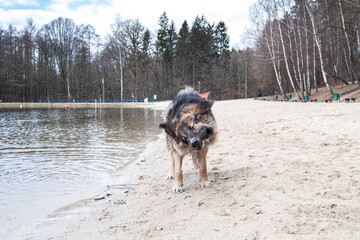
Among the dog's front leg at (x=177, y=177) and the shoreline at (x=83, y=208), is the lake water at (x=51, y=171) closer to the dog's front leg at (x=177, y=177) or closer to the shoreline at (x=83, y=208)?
the shoreline at (x=83, y=208)

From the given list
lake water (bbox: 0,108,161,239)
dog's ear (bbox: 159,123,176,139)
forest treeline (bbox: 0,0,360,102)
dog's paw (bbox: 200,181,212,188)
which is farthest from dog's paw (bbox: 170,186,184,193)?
forest treeline (bbox: 0,0,360,102)

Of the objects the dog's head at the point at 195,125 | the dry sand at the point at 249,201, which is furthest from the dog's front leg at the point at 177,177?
the dog's head at the point at 195,125

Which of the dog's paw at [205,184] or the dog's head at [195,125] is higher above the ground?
the dog's head at [195,125]

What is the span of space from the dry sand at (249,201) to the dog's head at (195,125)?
3.17 ft

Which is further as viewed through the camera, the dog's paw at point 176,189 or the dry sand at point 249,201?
the dog's paw at point 176,189

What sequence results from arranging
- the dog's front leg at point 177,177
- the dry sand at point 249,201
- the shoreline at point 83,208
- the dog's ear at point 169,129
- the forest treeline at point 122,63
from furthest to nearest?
the forest treeline at point 122,63, the dog's front leg at point 177,177, the dog's ear at point 169,129, the shoreline at point 83,208, the dry sand at point 249,201

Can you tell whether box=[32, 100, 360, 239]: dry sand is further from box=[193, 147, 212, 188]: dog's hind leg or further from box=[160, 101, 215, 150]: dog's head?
box=[160, 101, 215, 150]: dog's head

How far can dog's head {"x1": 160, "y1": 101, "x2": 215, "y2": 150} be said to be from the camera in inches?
159

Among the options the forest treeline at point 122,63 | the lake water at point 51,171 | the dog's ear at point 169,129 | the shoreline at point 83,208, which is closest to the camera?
the shoreline at point 83,208

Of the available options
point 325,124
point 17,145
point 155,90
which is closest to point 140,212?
point 325,124

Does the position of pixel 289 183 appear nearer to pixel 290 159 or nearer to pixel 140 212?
pixel 290 159

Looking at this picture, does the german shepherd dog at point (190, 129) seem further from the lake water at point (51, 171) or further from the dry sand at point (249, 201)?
the lake water at point (51, 171)

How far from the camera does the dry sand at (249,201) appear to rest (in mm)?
2996

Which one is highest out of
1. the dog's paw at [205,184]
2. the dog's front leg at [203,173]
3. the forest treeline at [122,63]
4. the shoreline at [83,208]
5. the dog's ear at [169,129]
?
the forest treeline at [122,63]
